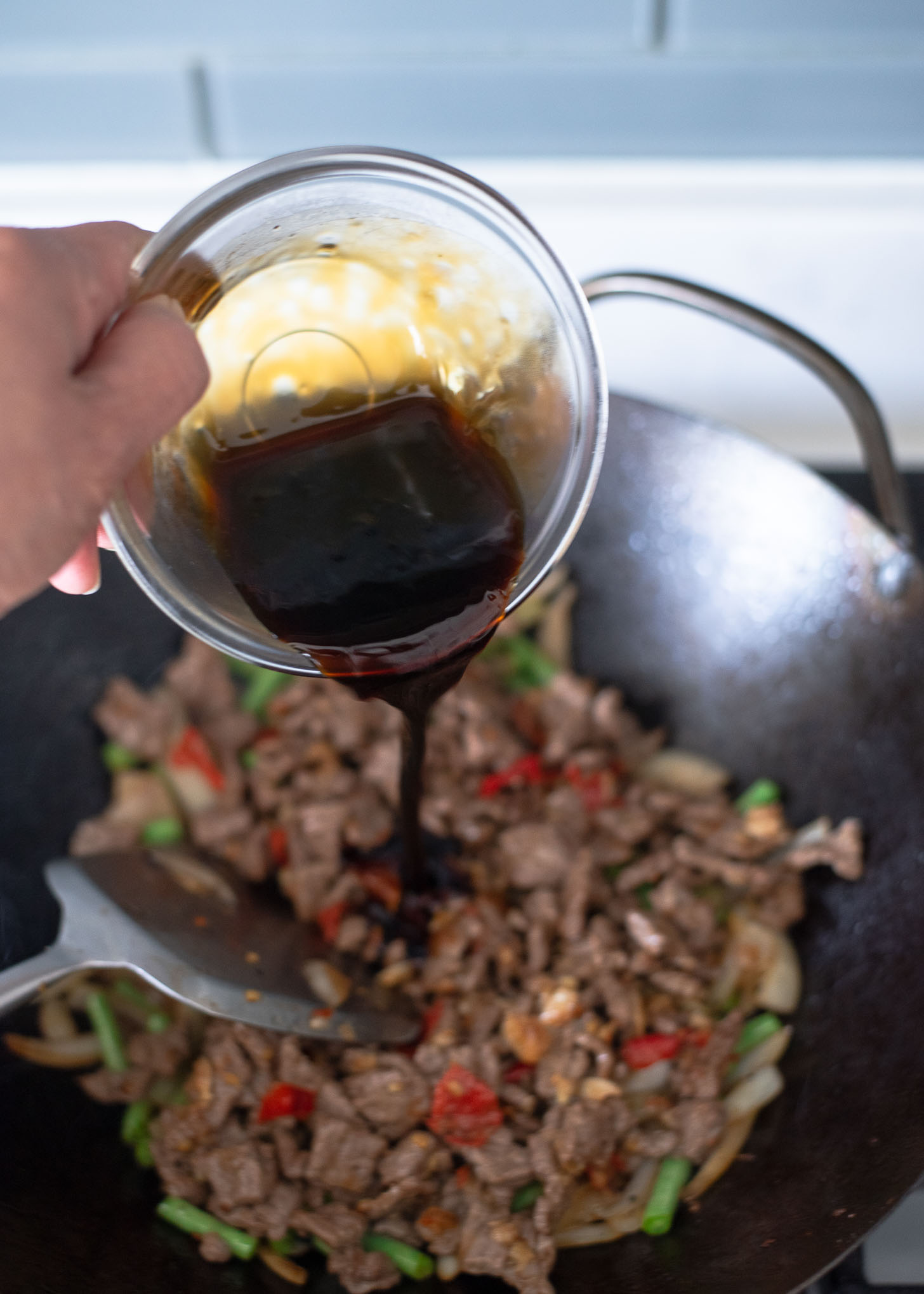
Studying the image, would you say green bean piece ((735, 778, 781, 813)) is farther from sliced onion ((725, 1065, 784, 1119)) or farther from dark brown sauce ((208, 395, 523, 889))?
dark brown sauce ((208, 395, 523, 889))

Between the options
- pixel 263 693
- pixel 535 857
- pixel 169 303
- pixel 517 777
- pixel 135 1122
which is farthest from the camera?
pixel 263 693

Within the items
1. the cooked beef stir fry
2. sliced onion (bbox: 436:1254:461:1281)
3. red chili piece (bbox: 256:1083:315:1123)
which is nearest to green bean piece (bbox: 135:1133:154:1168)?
the cooked beef stir fry

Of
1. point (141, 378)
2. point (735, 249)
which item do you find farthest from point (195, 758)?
point (735, 249)

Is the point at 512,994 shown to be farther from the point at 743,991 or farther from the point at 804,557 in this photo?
the point at 804,557

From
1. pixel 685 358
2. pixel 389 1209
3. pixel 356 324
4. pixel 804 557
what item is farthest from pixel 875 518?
pixel 389 1209

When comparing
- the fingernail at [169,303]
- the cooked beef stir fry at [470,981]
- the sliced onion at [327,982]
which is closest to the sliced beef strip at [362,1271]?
the cooked beef stir fry at [470,981]

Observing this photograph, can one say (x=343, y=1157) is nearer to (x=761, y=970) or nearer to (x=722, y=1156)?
(x=722, y=1156)
